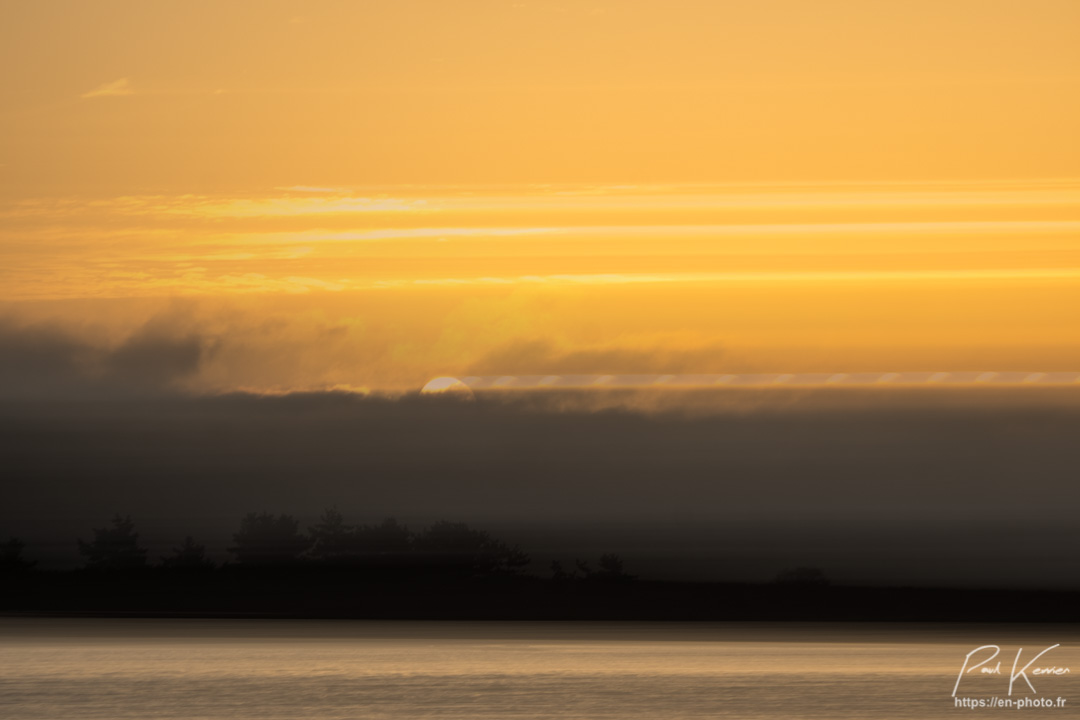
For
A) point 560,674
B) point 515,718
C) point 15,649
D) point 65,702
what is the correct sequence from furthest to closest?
point 15,649 < point 560,674 < point 65,702 < point 515,718

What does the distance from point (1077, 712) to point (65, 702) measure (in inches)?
2528

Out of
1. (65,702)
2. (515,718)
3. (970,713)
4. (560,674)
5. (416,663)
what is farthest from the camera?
(416,663)

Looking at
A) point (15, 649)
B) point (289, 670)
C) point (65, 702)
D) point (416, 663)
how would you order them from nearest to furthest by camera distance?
1. point (65, 702)
2. point (289, 670)
3. point (416, 663)
4. point (15, 649)

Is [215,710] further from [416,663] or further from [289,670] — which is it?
[416,663]

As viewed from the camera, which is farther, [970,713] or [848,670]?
[848,670]

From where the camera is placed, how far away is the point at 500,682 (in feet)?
350

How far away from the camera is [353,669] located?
124312mm

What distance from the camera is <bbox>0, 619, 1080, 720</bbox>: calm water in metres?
82.1

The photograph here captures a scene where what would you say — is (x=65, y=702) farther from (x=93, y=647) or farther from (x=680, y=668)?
(x=93, y=647)

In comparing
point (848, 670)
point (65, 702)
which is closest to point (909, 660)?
point (848, 670)

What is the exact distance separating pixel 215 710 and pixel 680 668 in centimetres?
5603

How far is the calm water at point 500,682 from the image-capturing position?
82113mm

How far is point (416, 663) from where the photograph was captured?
13650 centimetres

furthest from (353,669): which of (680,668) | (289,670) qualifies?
(680,668)
